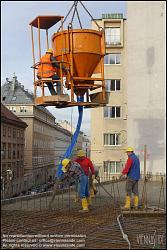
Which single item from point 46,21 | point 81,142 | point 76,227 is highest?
point 46,21

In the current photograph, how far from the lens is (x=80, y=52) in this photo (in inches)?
334

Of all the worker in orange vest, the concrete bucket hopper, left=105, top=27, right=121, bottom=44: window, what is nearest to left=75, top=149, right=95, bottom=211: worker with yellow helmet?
the concrete bucket hopper

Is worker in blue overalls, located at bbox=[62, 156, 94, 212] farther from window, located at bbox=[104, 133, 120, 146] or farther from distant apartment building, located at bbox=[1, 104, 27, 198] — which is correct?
window, located at bbox=[104, 133, 120, 146]

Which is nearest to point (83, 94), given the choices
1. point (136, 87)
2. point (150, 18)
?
point (136, 87)

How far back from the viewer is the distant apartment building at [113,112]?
2959cm

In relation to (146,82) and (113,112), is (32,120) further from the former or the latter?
(146,82)

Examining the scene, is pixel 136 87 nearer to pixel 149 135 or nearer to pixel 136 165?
pixel 149 135

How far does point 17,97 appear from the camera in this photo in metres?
49.4

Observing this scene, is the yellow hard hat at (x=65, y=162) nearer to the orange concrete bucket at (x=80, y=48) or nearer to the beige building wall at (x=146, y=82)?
the beige building wall at (x=146, y=82)

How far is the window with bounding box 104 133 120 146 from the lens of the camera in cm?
3000

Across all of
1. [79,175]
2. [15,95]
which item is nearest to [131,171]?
[79,175]

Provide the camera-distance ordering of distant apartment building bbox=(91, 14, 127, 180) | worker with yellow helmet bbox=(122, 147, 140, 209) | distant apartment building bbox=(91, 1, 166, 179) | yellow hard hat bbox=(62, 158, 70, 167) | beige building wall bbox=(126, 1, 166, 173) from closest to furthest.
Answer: distant apartment building bbox=(91, 1, 166, 179) < beige building wall bbox=(126, 1, 166, 173) < yellow hard hat bbox=(62, 158, 70, 167) < worker with yellow helmet bbox=(122, 147, 140, 209) < distant apartment building bbox=(91, 14, 127, 180)

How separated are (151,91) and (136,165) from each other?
2340 mm

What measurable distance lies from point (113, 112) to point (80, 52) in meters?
22.2
